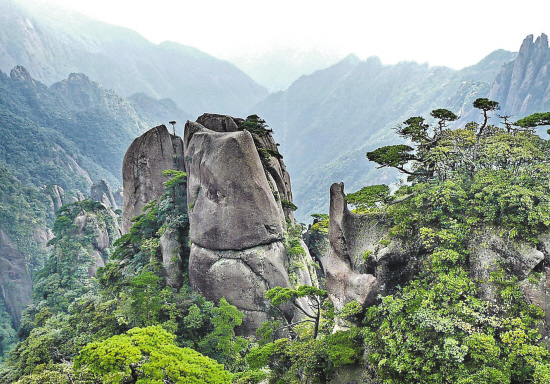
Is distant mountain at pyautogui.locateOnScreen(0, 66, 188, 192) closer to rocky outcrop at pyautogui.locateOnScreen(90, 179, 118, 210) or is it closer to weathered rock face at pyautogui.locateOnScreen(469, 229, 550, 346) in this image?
rocky outcrop at pyautogui.locateOnScreen(90, 179, 118, 210)

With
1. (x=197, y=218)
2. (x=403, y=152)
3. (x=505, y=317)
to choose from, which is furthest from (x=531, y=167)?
(x=197, y=218)

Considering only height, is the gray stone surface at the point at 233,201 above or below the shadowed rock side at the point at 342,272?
above

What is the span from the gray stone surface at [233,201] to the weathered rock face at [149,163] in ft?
24.8

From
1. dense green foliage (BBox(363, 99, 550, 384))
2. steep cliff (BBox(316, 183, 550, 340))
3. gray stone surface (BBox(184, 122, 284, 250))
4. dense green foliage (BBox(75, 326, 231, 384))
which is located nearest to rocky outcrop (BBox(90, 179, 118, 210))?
gray stone surface (BBox(184, 122, 284, 250))

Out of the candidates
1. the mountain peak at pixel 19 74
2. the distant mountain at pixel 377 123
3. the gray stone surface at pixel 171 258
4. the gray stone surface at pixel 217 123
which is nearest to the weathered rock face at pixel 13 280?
the gray stone surface at pixel 171 258

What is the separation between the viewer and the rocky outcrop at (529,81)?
87.6 m

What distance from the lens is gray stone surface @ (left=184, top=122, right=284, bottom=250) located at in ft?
62.6

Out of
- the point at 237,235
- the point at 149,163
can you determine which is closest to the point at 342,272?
the point at 237,235

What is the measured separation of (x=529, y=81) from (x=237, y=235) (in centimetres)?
10349

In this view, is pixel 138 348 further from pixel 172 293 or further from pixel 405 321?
pixel 172 293

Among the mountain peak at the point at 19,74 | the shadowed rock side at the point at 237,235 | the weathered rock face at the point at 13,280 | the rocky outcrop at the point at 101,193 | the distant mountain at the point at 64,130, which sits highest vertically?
the mountain peak at the point at 19,74

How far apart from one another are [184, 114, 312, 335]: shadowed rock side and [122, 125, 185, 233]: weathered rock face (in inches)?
303

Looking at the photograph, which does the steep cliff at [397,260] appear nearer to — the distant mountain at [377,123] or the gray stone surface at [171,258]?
the gray stone surface at [171,258]

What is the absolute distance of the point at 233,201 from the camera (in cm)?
1912
